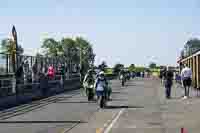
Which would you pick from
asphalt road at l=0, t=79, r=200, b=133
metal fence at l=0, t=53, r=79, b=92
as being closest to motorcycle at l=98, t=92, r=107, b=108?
asphalt road at l=0, t=79, r=200, b=133

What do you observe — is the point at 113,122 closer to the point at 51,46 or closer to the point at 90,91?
the point at 90,91

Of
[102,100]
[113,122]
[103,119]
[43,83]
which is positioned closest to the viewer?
[113,122]

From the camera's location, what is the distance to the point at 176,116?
57.2 feet

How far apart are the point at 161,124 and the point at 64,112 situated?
199 inches

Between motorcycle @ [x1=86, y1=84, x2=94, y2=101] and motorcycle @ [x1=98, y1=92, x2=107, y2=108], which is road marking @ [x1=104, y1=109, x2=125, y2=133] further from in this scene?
motorcycle @ [x1=86, y1=84, x2=94, y2=101]

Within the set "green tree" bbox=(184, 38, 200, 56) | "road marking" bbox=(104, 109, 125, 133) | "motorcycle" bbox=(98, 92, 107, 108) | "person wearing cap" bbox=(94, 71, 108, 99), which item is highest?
"green tree" bbox=(184, 38, 200, 56)

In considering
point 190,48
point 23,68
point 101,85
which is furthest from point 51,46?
point 101,85

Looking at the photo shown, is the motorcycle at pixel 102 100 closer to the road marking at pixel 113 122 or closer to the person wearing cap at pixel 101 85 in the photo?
the person wearing cap at pixel 101 85

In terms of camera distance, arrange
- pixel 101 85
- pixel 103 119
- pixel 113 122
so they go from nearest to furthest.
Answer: pixel 113 122 → pixel 103 119 → pixel 101 85

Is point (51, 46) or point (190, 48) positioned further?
point (51, 46)

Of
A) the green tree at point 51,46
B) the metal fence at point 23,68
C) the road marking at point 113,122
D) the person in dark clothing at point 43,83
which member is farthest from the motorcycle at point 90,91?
the green tree at point 51,46

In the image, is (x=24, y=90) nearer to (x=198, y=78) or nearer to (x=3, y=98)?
(x=3, y=98)

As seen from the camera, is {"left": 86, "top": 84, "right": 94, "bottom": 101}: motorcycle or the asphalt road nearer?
the asphalt road

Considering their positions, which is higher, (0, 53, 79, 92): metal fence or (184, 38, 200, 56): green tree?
(184, 38, 200, 56): green tree
